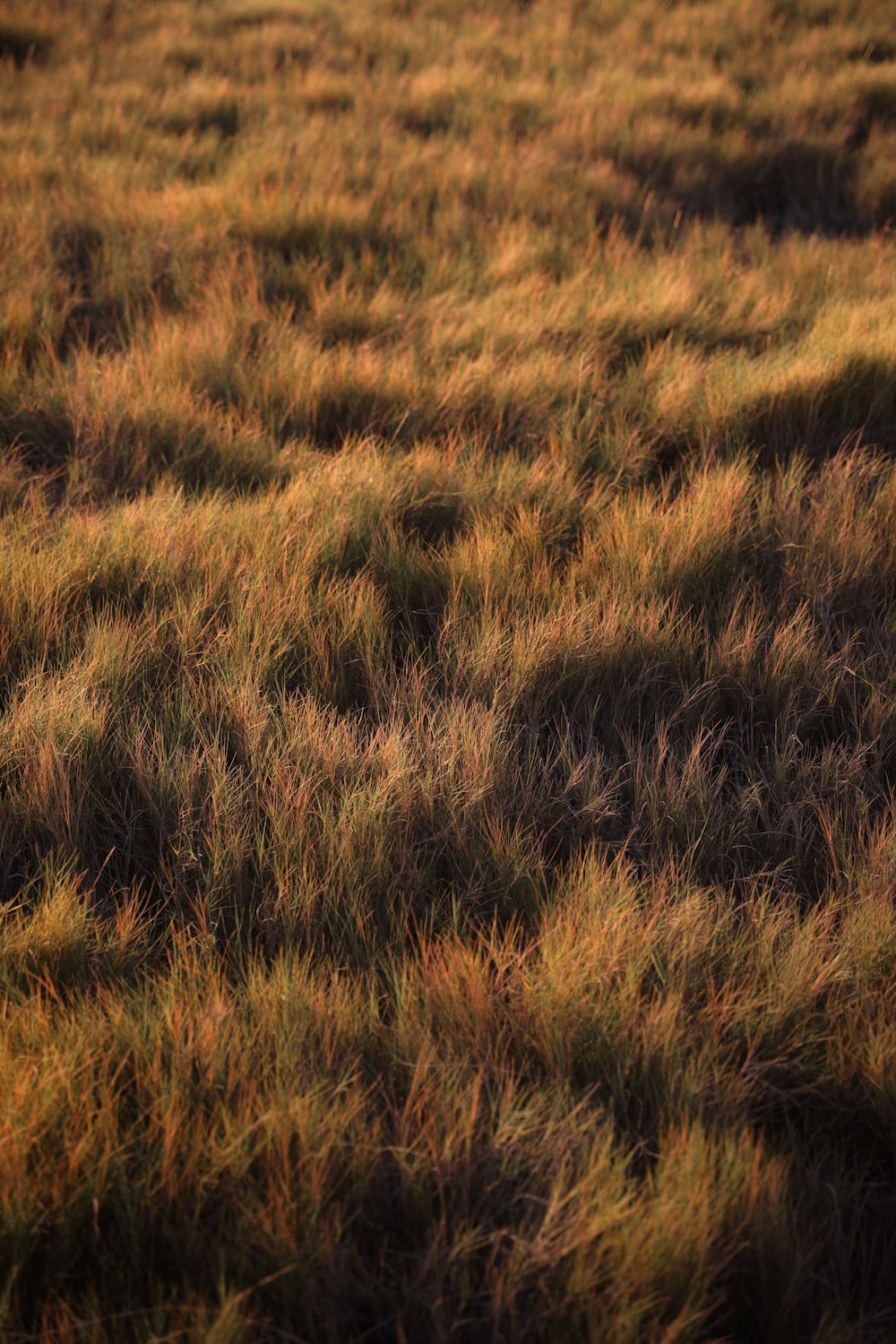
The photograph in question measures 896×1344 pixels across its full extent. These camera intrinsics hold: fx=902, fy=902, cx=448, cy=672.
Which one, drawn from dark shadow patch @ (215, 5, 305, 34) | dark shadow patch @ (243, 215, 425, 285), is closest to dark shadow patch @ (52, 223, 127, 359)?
dark shadow patch @ (243, 215, 425, 285)

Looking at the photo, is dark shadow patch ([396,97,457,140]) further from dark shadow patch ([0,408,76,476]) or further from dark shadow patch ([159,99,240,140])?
dark shadow patch ([0,408,76,476])

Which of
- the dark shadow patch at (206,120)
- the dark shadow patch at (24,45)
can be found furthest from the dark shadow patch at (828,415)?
the dark shadow patch at (24,45)

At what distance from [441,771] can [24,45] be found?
21.5 ft

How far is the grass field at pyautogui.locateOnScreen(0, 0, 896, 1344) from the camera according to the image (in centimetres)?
106

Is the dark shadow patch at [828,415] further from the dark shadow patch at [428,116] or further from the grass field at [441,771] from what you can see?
the dark shadow patch at [428,116]

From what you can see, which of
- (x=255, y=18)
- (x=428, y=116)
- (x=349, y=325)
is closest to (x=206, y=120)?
(x=428, y=116)

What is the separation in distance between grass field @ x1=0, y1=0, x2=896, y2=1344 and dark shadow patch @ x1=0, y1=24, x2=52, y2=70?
2466 mm

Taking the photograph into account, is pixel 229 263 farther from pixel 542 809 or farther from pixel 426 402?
pixel 542 809

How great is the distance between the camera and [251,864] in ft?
5.16

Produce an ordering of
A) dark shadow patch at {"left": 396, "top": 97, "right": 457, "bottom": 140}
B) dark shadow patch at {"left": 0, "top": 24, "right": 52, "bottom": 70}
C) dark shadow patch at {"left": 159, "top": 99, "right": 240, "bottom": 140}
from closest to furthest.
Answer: dark shadow patch at {"left": 159, "top": 99, "right": 240, "bottom": 140} → dark shadow patch at {"left": 396, "top": 97, "right": 457, "bottom": 140} → dark shadow patch at {"left": 0, "top": 24, "right": 52, "bottom": 70}

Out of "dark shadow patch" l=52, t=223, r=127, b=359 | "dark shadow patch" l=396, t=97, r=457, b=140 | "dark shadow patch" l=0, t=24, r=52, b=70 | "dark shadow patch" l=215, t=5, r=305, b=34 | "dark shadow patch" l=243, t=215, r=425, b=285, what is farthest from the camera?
"dark shadow patch" l=215, t=5, r=305, b=34

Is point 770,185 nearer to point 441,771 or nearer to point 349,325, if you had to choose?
point 349,325

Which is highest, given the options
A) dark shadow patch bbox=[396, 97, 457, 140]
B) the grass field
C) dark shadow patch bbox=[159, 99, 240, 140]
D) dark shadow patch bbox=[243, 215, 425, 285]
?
dark shadow patch bbox=[396, 97, 457, 140]

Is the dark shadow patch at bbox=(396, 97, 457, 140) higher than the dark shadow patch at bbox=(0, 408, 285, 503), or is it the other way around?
the dark shadow patch at bbox=(396, 97, 457, 140)
